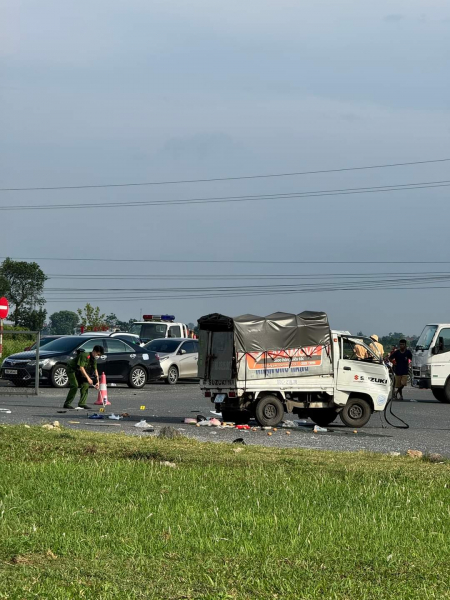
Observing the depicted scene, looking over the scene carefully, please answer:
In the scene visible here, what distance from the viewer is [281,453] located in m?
13.3

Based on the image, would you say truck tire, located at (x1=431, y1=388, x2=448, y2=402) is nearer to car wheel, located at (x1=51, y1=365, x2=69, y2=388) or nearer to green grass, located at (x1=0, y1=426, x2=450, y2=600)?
car wheel, located at (x1=51, y1=365, x2=69, y2=388)

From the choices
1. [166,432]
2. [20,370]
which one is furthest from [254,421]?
[20,370]

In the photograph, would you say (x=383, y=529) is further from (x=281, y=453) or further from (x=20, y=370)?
(x=20, y=370)

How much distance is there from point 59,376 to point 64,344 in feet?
4.25

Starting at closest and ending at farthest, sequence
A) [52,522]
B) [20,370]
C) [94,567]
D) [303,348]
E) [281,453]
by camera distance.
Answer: [94,567]
[52,522]
[281,453]
[303,348]
[20,370]

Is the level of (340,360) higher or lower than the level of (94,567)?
higher

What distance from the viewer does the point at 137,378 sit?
1264 inches

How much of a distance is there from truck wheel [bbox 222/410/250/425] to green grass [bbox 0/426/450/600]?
8.12 meters

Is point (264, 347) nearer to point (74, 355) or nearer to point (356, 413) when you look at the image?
point (356, 413)

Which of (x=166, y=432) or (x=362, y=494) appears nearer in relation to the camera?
(x=362, y=494)

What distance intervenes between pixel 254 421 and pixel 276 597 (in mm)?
15684

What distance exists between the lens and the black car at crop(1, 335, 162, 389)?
2944 centimetres

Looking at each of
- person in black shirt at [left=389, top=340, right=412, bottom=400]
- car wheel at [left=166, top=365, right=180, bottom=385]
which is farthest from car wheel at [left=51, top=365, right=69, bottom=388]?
person in black shirt at [left=389, top=340, right=412, bottom=400]

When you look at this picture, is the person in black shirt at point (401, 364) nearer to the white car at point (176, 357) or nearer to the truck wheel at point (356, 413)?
the white car at point (176, 357)
